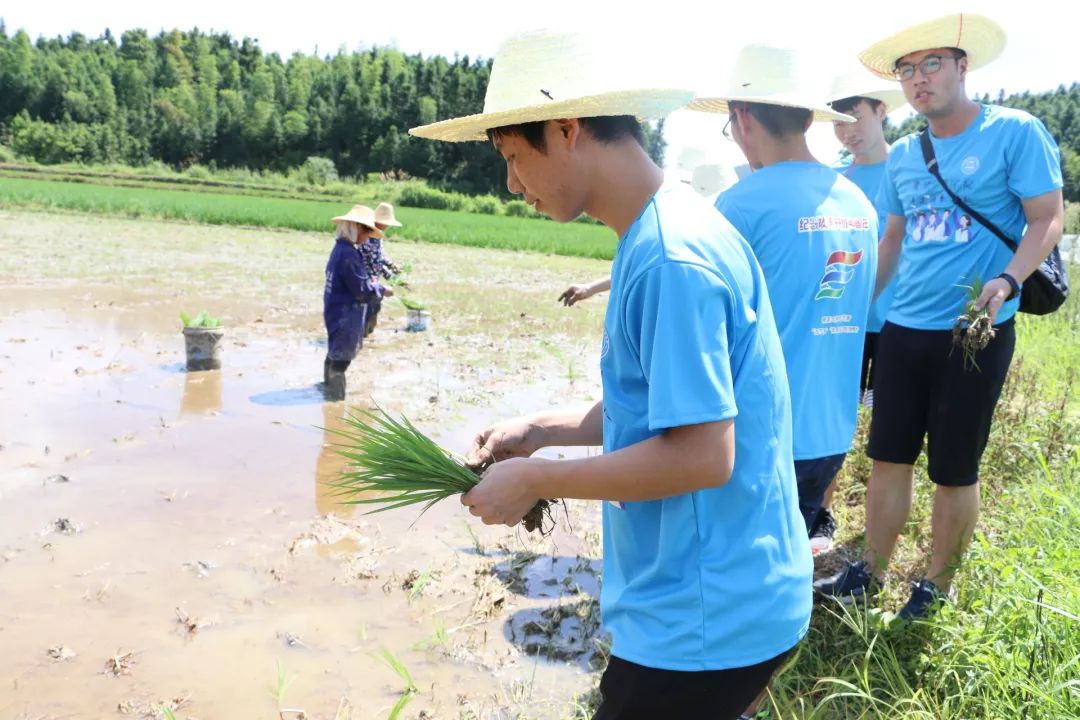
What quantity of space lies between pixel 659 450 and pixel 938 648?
1987mm

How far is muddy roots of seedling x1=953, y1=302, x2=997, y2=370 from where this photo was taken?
9.13ft

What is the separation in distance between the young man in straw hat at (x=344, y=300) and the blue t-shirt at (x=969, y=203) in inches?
188

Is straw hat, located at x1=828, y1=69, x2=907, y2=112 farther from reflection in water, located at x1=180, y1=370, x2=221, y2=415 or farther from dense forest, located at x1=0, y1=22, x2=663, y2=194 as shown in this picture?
dense forest, located at x1=0, y1=22, x2=663, y2=194

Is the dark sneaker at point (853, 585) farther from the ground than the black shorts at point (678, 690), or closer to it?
closer to it

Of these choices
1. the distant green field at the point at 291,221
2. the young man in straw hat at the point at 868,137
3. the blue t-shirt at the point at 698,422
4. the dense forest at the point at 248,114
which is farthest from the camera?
the dense forest at the point at 248,114

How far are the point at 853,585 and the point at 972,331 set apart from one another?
1.06m

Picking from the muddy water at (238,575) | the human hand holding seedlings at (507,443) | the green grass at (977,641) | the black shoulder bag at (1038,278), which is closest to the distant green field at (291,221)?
the muddy water at (238,575)

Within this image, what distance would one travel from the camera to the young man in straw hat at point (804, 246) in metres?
2.56

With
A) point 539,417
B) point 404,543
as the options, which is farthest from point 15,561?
point 539,417

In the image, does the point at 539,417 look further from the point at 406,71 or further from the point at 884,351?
the point at 406,71

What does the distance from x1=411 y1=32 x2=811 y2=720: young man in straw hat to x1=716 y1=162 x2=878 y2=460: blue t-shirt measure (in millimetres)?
1103

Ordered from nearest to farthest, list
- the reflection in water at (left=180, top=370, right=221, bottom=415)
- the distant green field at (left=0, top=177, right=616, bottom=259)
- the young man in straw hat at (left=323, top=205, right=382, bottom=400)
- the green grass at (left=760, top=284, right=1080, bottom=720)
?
the green grass at (left=760, top=284, right=1080, bottom=720), the reflection in water at (left=180, top=370, right=221, bottom=415), the young man in straw hat at (left=323, top=205, right=382, bottom=400), the distant green field at (left=0, top=177, right=616, bottom=259)

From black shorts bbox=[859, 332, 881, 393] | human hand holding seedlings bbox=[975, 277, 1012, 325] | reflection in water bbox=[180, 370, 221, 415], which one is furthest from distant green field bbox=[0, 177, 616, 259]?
human hand holding seedlings bbox=[975, 277, 1012, 325]

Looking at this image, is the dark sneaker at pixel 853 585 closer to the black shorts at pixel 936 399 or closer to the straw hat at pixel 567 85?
the black shorts at pixel 936 399
